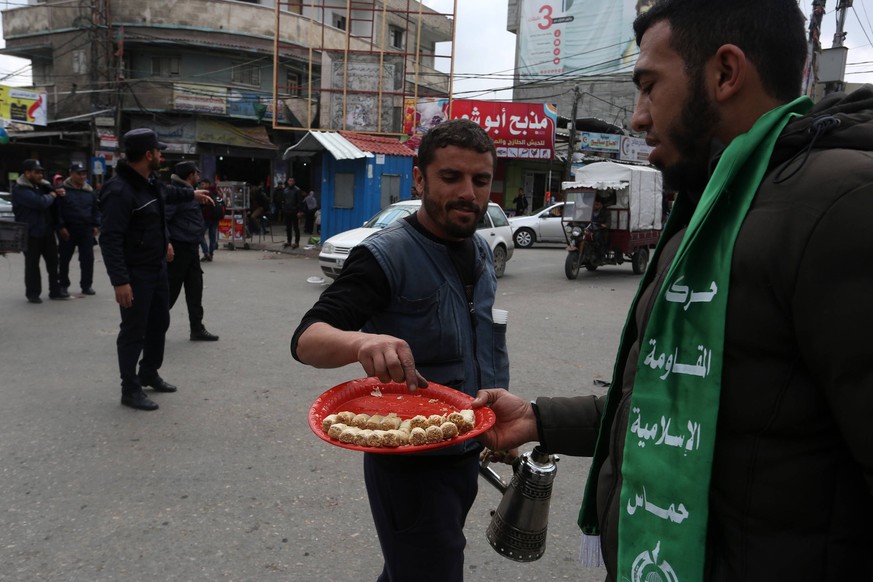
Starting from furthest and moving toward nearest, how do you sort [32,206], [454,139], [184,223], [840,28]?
[840,28], [32,206], [184,223], [454,139]

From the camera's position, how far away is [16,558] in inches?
120

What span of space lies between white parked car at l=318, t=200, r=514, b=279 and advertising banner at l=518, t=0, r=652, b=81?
86.0 feet

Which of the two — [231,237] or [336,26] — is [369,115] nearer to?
[231,237]

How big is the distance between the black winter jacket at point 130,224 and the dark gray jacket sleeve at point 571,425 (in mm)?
4160

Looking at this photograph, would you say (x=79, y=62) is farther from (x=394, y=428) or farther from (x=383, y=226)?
(x=394, y=428)

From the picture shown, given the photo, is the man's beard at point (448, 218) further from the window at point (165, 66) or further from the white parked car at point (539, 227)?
the window at point (165, 66)

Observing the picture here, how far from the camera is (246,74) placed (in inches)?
1034

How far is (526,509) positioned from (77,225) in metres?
9.99

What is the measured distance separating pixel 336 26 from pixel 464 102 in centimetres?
879

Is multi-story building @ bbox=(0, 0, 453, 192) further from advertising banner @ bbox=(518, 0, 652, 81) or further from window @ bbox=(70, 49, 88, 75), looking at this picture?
advertising banner @ bbox=(518, 0, 652, 81)

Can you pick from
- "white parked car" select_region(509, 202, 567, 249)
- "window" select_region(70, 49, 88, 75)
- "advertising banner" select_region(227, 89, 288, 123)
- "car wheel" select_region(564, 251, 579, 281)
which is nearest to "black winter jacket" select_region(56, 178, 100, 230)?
"car wheel" select_region(564, 251, 579, 281)

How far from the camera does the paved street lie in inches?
122

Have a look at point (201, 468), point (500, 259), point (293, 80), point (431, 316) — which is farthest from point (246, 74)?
point (431, 316)

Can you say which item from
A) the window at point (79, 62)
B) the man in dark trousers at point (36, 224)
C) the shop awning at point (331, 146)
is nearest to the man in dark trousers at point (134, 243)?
the man in dark trousers at point (36, 224)
